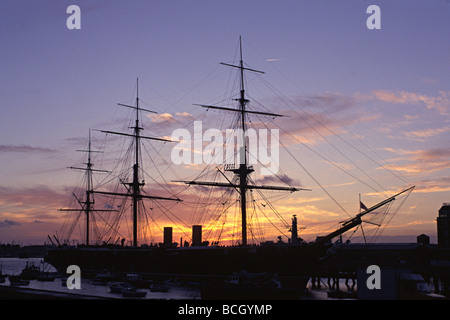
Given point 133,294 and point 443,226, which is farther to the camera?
point 443,226

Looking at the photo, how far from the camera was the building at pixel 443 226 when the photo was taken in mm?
111750

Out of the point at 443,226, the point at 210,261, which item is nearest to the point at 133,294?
the point at 210,261

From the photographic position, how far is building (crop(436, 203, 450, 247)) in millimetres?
111750

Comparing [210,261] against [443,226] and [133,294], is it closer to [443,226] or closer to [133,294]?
[133,294]

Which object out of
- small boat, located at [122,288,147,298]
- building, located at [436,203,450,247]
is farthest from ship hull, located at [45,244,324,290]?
building, located at [436,203,450,247]

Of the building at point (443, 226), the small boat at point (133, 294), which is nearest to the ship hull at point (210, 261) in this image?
the small boat at point (133, 294)

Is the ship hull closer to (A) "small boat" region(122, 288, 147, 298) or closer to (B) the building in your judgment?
(A) "small boat" region(122, 288, 147, 298)

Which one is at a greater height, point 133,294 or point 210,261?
point 210,261

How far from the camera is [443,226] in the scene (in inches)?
4461

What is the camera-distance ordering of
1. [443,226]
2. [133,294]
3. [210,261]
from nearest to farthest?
[133,294] → [210,261] → [443,226]

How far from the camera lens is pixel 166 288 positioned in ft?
222
